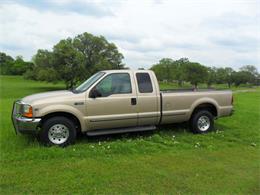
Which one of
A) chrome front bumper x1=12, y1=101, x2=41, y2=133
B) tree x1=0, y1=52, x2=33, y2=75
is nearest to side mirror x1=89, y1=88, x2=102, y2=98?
chrome front bumper x1=12, y1=101, x2=41, y2=133

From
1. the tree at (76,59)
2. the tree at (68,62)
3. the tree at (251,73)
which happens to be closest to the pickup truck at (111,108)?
the tree at (76,59)

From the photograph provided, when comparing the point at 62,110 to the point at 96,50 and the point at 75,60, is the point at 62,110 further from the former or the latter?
the point at 96,50

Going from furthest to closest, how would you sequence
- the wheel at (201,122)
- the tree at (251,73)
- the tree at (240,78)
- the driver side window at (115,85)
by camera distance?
the tree at (251,73), the tree at (240,78), the wheel at (201,122), the driver side window at (115,85)

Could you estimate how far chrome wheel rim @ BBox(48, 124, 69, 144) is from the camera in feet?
20.1

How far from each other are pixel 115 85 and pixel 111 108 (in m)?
0.63

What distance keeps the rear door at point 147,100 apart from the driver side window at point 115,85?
0.29m

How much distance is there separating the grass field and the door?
49 centimetres

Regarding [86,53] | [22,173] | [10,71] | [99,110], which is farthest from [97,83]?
[10,71]

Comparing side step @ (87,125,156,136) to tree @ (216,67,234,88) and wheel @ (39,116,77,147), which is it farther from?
tree @ (216,67,234,88)

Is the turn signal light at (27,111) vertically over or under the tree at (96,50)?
under

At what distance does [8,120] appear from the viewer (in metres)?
9.48

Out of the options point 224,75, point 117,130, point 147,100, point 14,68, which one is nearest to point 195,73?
point 224,75

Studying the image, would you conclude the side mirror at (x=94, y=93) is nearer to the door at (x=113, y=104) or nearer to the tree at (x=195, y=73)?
the door at (x=113, y=104)

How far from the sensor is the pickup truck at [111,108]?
20.0ft
